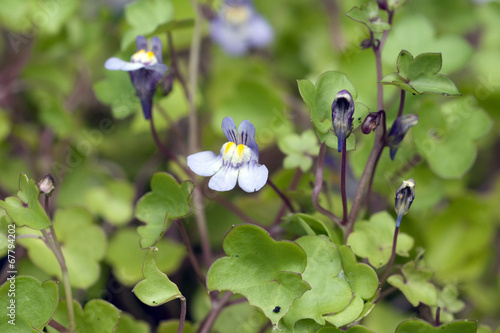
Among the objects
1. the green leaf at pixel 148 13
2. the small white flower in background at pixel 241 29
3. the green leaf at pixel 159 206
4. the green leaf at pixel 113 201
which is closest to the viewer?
the green leaf at pixel 159 206

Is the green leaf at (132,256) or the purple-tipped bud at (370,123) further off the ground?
the purple-tipped bud at (370,123)

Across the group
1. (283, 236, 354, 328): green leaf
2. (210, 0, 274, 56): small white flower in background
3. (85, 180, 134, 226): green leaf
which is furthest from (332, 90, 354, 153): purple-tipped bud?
(210, 0, 274, 56): small white flower in background

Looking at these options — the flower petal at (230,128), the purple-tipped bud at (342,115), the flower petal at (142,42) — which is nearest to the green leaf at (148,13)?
the flower petal at (142,42)

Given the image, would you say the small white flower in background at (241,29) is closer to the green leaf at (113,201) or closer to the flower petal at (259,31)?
the flower petal at (259,31)

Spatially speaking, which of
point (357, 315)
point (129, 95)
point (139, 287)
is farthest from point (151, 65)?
point (357, 315)

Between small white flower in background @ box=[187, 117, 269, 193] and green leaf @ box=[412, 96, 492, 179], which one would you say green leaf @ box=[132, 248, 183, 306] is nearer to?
small white flower in background @ box=[187, 117, 269, 193]

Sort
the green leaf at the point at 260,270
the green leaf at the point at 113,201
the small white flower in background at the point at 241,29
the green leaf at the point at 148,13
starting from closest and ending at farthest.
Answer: the green leaf at the point at 260,270 → the green leaf at the point at 148,13 → the green leaf at the point at 113,201 → the small white flower in background at the point at 241,29

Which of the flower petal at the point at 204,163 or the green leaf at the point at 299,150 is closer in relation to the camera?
the flower petal at the point at 204,163
